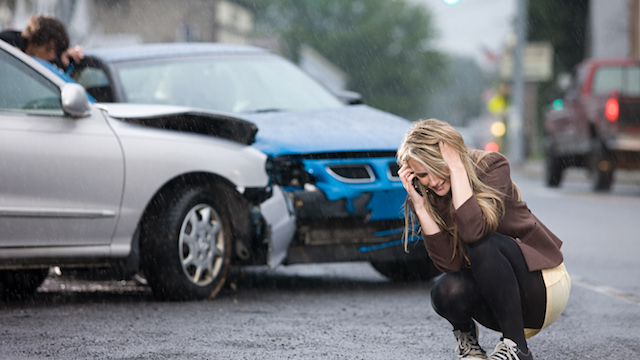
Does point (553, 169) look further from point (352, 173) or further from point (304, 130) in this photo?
point (352, 173)

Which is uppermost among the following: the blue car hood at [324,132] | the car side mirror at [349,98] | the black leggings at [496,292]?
the car side mirror at [349,98]

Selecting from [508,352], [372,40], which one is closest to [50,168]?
[508,352]

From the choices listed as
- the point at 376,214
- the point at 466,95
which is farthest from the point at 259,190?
the point at 466,95

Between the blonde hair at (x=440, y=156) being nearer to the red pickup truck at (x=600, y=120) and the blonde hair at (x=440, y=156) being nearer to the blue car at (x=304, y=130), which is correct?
the blue car at (x=304, y=130)

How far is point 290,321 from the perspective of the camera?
5.20 m

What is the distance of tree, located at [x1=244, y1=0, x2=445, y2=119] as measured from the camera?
73875 millimetres

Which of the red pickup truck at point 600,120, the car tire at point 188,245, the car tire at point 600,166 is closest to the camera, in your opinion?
the car tire at point 188,245

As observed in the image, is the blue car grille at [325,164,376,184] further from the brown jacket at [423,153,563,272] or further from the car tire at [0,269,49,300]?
the brown jacket at [423,153,563,272]

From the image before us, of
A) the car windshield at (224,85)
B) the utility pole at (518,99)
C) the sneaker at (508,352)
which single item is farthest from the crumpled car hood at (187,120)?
the utility pole at (518,99)

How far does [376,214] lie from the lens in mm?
6031

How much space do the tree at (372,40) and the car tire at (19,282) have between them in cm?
6741

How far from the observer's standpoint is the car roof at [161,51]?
23.3ft

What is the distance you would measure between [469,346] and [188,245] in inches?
91.6

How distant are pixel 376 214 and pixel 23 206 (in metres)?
2.10
